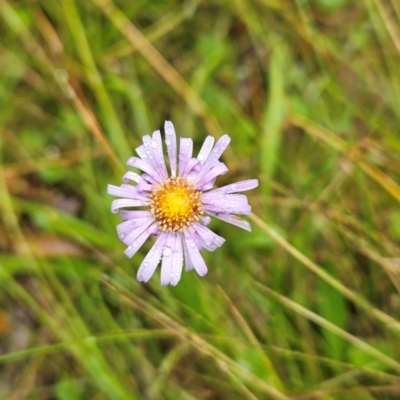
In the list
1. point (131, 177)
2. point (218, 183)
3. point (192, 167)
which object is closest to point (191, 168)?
point (192, 167)

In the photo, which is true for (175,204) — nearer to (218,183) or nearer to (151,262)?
(151,262)

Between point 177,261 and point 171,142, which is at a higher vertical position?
point 171,142

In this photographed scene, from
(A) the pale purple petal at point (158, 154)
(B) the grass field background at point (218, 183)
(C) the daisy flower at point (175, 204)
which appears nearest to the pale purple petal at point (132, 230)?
(C) the daisy flower at point (175, 204)

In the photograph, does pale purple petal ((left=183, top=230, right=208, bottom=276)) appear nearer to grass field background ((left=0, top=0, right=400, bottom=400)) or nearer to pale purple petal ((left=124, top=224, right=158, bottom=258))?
pale purple petal ((left=124, top=224, right=158, bottom=258))

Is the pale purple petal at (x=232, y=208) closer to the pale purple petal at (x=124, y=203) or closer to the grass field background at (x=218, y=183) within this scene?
the pale purple petal at (x=124, y=203)

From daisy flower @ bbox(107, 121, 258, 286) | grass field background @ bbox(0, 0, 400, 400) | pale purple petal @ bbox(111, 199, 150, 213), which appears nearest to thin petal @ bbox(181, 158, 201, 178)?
daisy flower @ bbox(107, 121, 258, 286)

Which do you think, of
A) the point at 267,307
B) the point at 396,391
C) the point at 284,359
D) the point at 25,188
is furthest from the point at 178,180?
the point at 25,188
